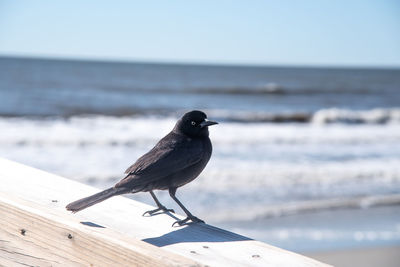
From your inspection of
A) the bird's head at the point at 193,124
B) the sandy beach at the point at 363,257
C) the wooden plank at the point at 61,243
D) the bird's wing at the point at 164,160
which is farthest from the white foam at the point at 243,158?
the wooden plank at the point at 61,243

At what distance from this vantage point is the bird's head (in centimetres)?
236

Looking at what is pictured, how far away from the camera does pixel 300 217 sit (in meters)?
6.81

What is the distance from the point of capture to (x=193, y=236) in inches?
63.2

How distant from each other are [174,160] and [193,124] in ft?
0.85

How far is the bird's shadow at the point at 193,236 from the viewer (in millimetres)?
1543

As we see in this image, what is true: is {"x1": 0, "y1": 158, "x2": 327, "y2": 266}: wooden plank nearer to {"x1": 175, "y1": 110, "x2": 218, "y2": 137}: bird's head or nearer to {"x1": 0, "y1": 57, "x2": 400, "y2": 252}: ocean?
{"x1": 175, "y1": 110, "x2": 218, "y2": 137}: bird's head

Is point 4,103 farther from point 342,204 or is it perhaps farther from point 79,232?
point 79,232

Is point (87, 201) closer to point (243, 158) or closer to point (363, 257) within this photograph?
point (363, 257)

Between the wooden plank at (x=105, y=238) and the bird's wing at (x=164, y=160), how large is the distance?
21cm

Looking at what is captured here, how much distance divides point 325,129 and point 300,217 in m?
10.4

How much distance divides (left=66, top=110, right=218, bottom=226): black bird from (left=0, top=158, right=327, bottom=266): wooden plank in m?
0.20

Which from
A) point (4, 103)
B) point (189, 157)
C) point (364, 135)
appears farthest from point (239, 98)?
point (189, 157)

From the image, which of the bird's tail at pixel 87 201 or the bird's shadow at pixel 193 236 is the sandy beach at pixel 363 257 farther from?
the bird's tail at pixel 87 201

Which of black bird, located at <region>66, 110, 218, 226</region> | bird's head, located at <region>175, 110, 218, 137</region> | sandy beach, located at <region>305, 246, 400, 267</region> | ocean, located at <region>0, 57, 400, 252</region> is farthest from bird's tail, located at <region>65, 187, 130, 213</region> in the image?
ocean, located at <region>0, 57, 400, 252</region>
